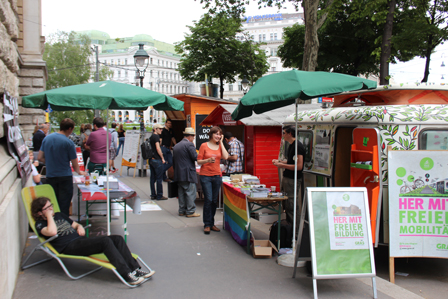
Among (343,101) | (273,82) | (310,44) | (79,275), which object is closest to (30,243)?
(79,275)

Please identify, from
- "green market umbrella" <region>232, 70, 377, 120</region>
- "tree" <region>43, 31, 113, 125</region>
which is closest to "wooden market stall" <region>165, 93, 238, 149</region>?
"green market umbrella" <region>232, 70, 377, 120</region>

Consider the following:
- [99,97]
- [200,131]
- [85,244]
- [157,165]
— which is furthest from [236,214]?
[200,131]

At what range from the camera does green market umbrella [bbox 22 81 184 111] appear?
5203 mm

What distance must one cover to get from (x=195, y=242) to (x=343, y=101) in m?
4.43

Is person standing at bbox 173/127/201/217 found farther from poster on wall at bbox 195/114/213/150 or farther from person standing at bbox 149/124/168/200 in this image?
poster on wall at bbox 195/114/213/150

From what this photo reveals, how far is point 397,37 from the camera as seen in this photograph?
603 inches

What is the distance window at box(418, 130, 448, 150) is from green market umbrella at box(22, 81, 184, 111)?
3753mm

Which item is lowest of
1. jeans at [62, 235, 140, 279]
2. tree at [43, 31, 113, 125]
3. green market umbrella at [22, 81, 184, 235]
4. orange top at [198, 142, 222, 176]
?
jeans at [62, 235, 140, 279]

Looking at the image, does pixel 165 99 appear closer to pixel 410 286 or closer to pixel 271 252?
pixel 271 252

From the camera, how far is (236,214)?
6547mm

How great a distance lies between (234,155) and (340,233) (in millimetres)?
4993

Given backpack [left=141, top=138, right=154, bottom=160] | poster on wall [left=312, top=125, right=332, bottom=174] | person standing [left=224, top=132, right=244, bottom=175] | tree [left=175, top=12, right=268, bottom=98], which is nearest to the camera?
poster on wall [left=312, top=125, right=332, bottom=174]

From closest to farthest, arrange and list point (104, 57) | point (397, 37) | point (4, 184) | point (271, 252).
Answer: point (4, 184), point (271, 252), point (397, 37), point (104, 57)

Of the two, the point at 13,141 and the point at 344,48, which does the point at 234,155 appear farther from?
the point at 344,48
